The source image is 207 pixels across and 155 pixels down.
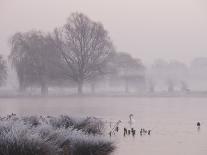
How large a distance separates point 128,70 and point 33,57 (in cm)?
2432

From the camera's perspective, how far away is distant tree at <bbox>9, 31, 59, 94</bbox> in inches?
2635

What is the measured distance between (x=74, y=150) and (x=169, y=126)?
9.72 meters

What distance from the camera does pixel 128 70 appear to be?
89.4 m

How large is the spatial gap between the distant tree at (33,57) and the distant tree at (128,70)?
Result: 20.5m

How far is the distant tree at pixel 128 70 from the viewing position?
8800cm

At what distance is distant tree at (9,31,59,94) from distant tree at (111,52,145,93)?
20.5m

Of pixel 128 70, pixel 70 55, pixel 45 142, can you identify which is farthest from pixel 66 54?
pixel 45 142

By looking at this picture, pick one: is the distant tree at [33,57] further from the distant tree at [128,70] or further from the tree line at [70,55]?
the distant tree at [128,70]

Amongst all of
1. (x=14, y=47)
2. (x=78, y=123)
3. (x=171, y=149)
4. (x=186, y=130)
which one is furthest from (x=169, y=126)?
(x=14, y=47)

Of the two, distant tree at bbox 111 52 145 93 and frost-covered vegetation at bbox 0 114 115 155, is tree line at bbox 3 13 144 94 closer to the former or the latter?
distant tree at bbox 111 52 145 93

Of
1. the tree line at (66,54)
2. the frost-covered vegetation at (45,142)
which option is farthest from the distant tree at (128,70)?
the frost-covered vegetation at (45,142)

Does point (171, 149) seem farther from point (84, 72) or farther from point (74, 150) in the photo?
point (84, 72)

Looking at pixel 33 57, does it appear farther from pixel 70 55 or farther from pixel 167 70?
pixel 167 70

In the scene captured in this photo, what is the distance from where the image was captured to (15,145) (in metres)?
13.1
